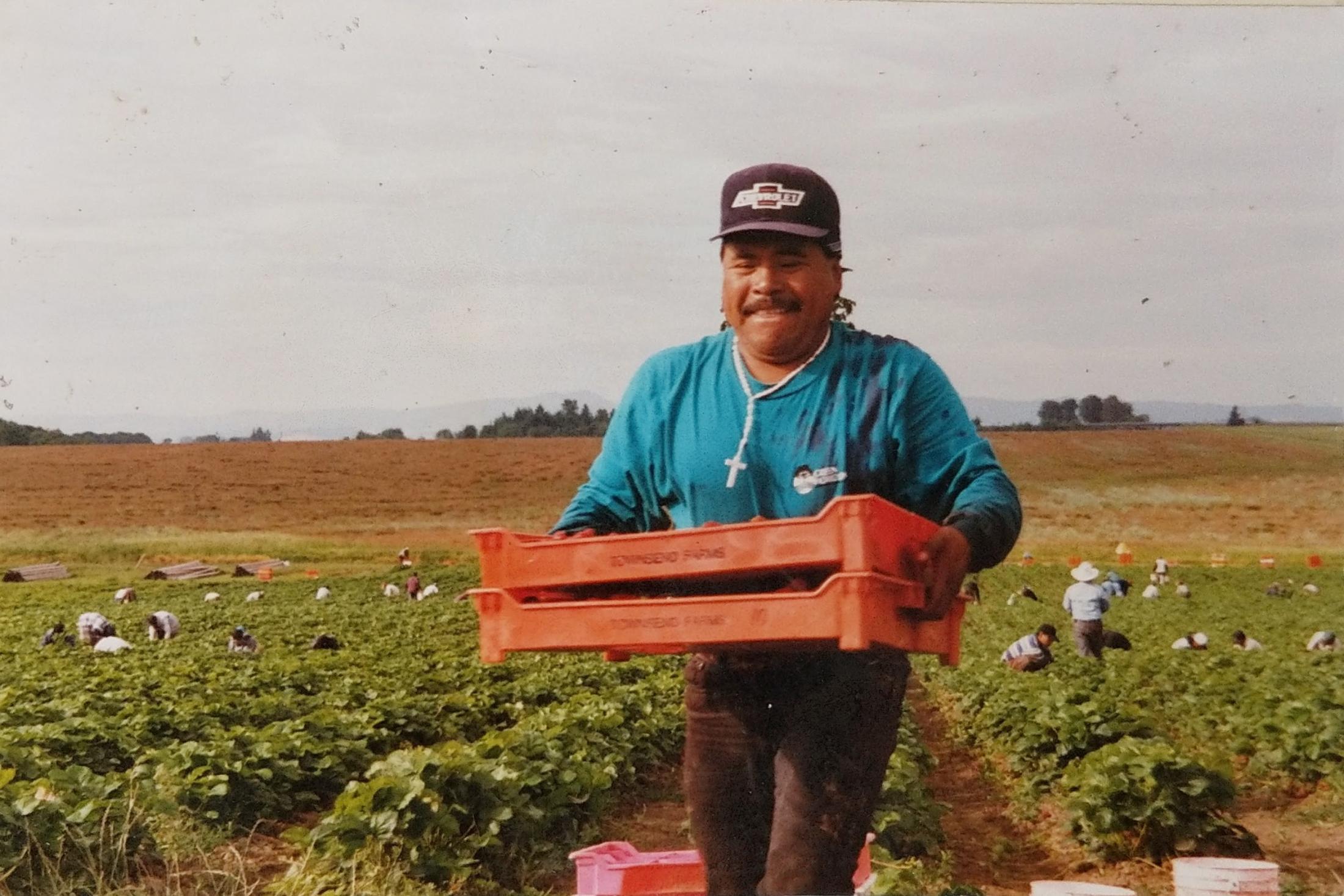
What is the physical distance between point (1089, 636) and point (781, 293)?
11900 millimetres

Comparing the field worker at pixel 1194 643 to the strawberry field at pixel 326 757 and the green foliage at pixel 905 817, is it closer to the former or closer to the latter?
the strawberry field at pixel 326 757

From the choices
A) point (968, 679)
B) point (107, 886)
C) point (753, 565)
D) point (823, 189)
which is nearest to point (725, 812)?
point (753, 565)

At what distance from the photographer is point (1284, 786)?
27.7 ft

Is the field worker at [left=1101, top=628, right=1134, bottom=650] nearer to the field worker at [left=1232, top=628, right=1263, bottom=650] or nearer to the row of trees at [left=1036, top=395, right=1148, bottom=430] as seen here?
the field worker at [left=1232, top=628, right=1263, bottom=650]

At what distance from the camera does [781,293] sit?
3.18 m

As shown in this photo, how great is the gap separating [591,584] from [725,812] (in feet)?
1.85

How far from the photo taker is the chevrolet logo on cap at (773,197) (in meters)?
3.11

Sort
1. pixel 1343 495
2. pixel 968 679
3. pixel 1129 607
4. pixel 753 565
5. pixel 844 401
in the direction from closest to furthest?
1. pixel 753 565
2. pixel 844 401
3. pixel 1343 495
4. pixel 968 679
5. pixel 1129 607

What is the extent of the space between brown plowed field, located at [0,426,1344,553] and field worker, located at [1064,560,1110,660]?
4.04 m

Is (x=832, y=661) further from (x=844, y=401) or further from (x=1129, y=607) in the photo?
(x=1129, y=607)

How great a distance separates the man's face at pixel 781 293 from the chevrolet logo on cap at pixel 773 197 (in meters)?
0.07

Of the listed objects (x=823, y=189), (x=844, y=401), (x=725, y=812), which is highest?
(x=823, y=189)

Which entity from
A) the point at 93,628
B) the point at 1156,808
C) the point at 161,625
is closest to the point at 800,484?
the point at 1156,808

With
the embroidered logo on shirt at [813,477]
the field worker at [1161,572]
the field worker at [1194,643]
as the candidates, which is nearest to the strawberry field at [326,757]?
the embroidered logo on shirt at [813,477]
